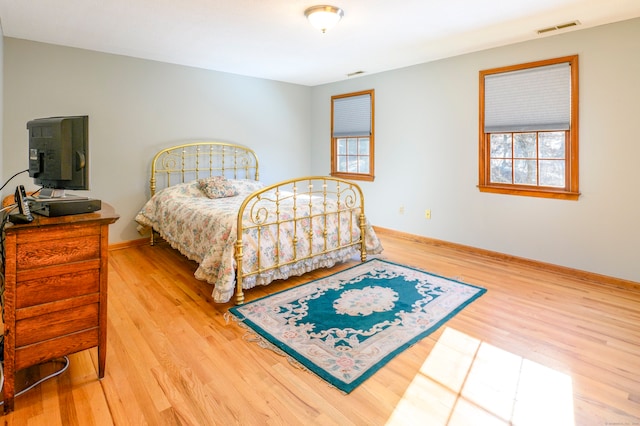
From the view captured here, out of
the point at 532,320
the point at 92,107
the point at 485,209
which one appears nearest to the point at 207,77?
the point at 92,107

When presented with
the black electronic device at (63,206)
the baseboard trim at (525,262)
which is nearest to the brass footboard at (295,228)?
the black electronic device at (63,206)

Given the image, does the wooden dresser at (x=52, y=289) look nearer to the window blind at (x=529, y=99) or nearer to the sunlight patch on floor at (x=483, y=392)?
the sunlight patch on floor at (x=483, y=392)

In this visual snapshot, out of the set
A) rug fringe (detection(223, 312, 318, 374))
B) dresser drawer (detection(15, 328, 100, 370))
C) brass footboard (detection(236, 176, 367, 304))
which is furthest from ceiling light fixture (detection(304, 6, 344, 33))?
dresser drawer (detection(15, 328, 100, 370))

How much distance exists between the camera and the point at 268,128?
5.84m

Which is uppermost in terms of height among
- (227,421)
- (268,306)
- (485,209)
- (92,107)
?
(92,107)

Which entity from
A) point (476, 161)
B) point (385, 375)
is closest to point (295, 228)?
point (385, 375)

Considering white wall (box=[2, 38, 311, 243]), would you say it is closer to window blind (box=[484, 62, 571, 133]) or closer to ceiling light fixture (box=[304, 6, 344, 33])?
ceiling light fixture (box=[304, 6, 344, 33])

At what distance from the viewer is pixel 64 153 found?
6.13 feet

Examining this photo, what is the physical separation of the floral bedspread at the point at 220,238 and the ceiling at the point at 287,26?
1683 millimetres

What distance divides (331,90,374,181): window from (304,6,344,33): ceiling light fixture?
2444 mm

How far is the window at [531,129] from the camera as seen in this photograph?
3572mm

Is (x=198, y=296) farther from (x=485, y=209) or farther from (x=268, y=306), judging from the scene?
(x=485, y=209)

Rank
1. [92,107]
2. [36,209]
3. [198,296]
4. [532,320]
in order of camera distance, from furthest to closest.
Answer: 1. [92,107]
2. [198,296]
3. [532,320]
4. [36,209]

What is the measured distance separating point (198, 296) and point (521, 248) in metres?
3.35
